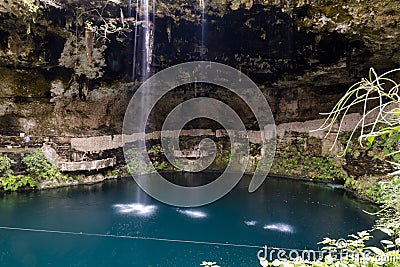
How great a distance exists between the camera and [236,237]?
4.85 metres

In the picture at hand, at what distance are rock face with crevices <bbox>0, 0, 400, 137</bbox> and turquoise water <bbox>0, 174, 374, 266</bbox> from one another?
2.31 metres

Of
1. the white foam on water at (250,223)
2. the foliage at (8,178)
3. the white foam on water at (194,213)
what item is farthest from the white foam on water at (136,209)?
the foliage at (8,178)

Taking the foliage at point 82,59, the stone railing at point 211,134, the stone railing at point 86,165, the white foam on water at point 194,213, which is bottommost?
the white foam on water at point 194,213

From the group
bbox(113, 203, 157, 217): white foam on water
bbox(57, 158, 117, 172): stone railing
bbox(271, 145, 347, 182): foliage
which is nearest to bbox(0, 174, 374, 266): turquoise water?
bbox(113, 203, 157, 217): white foam on water

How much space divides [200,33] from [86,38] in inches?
90.5

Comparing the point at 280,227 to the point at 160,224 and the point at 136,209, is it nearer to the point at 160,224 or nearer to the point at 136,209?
the point at 160,224

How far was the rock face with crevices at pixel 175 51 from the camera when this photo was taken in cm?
519

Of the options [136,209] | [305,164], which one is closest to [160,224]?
[136,209]

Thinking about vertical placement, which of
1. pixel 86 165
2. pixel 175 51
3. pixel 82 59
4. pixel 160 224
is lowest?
pixel 160 224

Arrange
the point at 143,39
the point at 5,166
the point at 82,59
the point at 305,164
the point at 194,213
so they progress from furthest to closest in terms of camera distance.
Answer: the point at 305,164, the point at 82,59, the point at 143,39, the point at 5,166, the point at 194,213

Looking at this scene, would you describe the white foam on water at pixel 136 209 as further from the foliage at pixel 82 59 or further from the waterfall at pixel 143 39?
the waterfall at pixel 143 39

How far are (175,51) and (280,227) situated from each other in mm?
4507

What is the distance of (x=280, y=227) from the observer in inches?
209

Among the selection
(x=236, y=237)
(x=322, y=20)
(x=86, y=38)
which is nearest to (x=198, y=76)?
(x=86, y=38)
